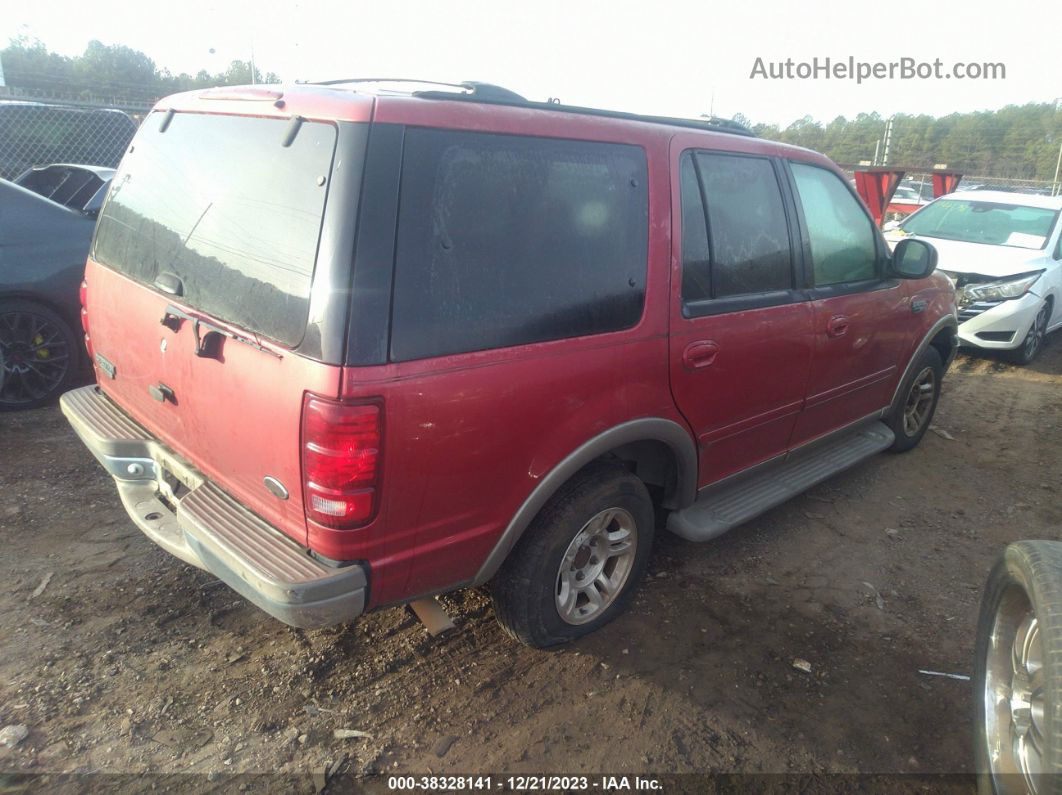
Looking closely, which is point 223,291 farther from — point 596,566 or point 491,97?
point 596,566

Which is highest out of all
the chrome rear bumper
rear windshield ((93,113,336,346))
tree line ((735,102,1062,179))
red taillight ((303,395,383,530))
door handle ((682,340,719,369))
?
tree line ((735,102,1062,179))

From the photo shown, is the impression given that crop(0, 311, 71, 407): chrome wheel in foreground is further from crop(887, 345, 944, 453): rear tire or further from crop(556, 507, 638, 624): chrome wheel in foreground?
crop(887, 345, 944, 453): rear tire

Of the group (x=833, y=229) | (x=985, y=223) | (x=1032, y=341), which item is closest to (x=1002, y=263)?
(x=1032, y=341)

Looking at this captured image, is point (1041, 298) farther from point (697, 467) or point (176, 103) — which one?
point (176, 103)

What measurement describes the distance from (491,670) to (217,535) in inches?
46.4

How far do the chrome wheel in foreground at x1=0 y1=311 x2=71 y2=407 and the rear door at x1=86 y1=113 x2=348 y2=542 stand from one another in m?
2.44

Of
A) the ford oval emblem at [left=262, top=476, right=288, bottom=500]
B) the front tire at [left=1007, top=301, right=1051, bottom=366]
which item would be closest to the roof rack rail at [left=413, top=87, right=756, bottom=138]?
the ford oval emblem at [left=262, top=476, right=288, bottom=500]

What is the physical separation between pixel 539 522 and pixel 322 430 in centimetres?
96

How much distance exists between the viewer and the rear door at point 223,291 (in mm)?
2113

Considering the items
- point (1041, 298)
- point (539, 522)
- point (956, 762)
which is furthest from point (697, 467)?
point (1041, 298)

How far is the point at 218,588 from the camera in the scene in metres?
3.20

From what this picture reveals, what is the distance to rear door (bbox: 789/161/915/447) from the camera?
3.63 meters

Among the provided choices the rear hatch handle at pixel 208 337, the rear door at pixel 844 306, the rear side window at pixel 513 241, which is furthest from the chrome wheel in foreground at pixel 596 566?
the rear hatch handle at pixel 208 337

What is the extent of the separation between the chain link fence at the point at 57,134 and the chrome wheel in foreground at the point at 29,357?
17.4ft
